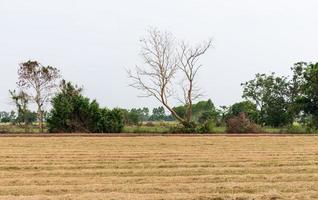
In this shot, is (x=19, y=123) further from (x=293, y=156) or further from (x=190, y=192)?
(x=190, y=192)

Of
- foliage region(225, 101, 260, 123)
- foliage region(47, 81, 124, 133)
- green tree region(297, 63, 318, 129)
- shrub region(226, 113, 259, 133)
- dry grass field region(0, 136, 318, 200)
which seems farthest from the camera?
foliage region(225, 101, 260, 123)

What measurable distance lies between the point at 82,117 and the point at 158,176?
894 inches

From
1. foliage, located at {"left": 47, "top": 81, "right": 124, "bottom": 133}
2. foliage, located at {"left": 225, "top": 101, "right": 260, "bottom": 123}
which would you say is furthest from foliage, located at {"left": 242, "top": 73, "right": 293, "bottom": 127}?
foliage, located at {"left": 47, "top": 81, "right": 124, "bottom": 133}

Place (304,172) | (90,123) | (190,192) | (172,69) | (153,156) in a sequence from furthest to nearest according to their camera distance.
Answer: (172,69) → (90,123) → (153,156) → (304,172) → (190,192)

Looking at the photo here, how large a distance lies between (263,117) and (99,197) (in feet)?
130

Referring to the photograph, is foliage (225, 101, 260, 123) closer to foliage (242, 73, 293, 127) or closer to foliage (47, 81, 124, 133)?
foliage (242, 73, 293, 127)

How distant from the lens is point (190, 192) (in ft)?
28.8

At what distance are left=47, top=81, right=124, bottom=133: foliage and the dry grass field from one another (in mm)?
Answer: 16515

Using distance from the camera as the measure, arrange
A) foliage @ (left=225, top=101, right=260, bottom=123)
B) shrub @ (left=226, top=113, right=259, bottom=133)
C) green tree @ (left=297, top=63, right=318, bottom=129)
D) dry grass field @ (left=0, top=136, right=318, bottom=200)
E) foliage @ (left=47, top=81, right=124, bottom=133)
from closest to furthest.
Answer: dry grass field @ (left=0, top=136, right=318, bottom=200) < foliage @ (left=47, top=81, right=124, bottom=133) < shrub @ (left=226, top=113, right=259, bottom=133) < green tree @ (left=297, top=63, right=318, bottom=129) < foliage @ (left=225, top=101, right=260, bottom=123)

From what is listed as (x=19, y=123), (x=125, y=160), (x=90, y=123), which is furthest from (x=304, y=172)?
(x=19, y=123)

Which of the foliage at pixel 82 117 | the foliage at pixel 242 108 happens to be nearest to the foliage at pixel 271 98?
the foliage at pixel 242 108

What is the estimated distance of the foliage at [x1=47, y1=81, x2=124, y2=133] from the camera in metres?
32.5

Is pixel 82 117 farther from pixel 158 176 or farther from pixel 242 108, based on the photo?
pixel 158 176

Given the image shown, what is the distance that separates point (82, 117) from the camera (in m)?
33.0
